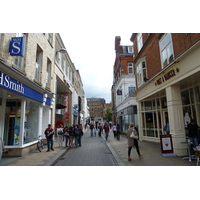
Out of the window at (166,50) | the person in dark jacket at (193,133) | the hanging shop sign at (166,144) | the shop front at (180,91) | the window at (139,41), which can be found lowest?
the hanging shop sign at (166,144)

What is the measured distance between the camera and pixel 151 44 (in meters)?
10.5

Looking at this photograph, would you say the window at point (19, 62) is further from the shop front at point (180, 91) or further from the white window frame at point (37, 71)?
the shop front at point (180, 91)

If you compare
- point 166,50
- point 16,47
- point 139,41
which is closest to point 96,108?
point 139,41

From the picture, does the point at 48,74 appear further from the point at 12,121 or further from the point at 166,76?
the point at 166,76

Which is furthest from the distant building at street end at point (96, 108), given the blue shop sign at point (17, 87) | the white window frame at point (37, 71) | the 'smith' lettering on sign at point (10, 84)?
the 'smith' lettering on sign at point (10, 84)

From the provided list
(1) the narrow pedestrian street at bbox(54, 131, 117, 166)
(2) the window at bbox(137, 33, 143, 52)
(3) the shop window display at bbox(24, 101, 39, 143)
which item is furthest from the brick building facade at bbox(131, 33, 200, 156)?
(3) the shop window display at bbox(24, 101, 39, 143)

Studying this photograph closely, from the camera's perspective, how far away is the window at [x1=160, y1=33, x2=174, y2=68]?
8070 mm

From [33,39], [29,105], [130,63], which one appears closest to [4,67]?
[29,105]

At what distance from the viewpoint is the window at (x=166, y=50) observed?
8070 millimetres

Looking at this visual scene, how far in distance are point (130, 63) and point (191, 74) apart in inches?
651

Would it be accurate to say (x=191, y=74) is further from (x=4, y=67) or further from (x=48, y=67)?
(x=48, y=67)

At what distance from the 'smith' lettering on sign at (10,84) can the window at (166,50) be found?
808 centimetres

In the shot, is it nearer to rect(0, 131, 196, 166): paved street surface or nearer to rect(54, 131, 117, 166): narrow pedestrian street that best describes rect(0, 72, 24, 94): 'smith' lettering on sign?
rect(0, 131, 196, 166): paved street surface

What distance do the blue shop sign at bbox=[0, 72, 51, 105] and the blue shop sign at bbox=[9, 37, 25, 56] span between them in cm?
118
